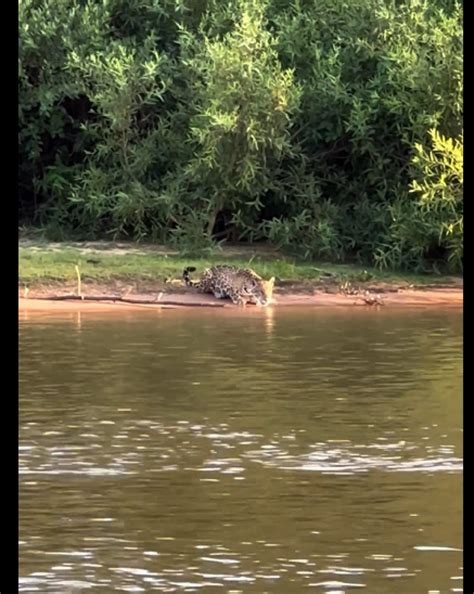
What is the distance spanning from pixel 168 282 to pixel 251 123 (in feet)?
10.5

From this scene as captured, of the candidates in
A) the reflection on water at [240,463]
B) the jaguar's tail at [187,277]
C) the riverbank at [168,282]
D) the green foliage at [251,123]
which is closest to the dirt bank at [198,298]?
the riverbank at [168,282]

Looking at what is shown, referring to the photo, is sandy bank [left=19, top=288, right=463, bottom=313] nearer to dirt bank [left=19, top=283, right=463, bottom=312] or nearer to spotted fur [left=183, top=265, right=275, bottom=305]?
dirt bank [left=19, top=283, right=463, bottom=312]

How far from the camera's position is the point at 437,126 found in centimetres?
2495

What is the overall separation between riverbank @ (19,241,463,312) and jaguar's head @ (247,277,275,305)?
8.8 inches

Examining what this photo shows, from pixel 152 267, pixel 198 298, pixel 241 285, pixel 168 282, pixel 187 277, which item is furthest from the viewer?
pixel 152 267

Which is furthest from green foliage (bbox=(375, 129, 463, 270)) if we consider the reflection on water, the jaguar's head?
the reflection on water

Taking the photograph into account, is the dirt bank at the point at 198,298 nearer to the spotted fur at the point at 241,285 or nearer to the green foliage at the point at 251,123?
the spotted fur at the point at 241,285

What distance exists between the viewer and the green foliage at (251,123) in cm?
2500

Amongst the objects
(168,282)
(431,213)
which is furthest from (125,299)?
(431,213)

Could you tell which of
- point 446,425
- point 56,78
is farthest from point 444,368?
point 56,78

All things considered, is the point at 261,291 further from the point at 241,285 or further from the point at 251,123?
the point at 251,123

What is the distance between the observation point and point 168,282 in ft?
75.6

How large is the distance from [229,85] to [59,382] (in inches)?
460

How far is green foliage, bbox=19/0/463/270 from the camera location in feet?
82.0
